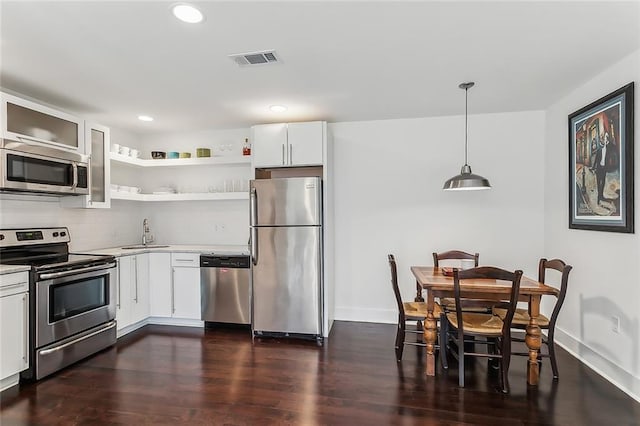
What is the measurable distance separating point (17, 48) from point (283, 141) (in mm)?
2236

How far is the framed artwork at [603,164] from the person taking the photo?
242 cm

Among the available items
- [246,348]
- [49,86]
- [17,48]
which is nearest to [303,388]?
[246,348]

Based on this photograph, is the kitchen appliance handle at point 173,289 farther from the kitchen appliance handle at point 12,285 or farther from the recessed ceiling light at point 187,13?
the recessed ceiling light at point 187,13

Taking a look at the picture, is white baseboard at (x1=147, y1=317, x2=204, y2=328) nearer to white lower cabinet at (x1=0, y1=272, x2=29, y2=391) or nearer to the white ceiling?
white lower cabinet at (x1=0, y1=272, x2=29, y2=391)

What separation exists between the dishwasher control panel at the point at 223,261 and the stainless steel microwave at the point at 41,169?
4.55 feet

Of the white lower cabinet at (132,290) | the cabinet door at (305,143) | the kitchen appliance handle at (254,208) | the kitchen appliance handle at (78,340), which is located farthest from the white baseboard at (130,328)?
the cabinet door at (305,143)

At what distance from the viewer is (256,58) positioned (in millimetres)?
2414

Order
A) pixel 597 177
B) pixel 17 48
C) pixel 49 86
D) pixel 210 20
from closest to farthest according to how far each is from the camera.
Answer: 1. pixel 210 20
2. pixel 17 48
3. pixel 597 177
4. pixel 49 86

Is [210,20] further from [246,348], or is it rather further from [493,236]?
[493,236]

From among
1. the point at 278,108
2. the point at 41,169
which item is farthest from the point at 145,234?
the point at 278,108

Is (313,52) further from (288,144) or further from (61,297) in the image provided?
(61,297)

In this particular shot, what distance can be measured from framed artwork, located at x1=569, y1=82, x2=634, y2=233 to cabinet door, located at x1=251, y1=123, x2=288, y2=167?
9.31 feet

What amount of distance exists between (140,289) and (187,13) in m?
3.12

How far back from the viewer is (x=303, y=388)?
2.53 meters
